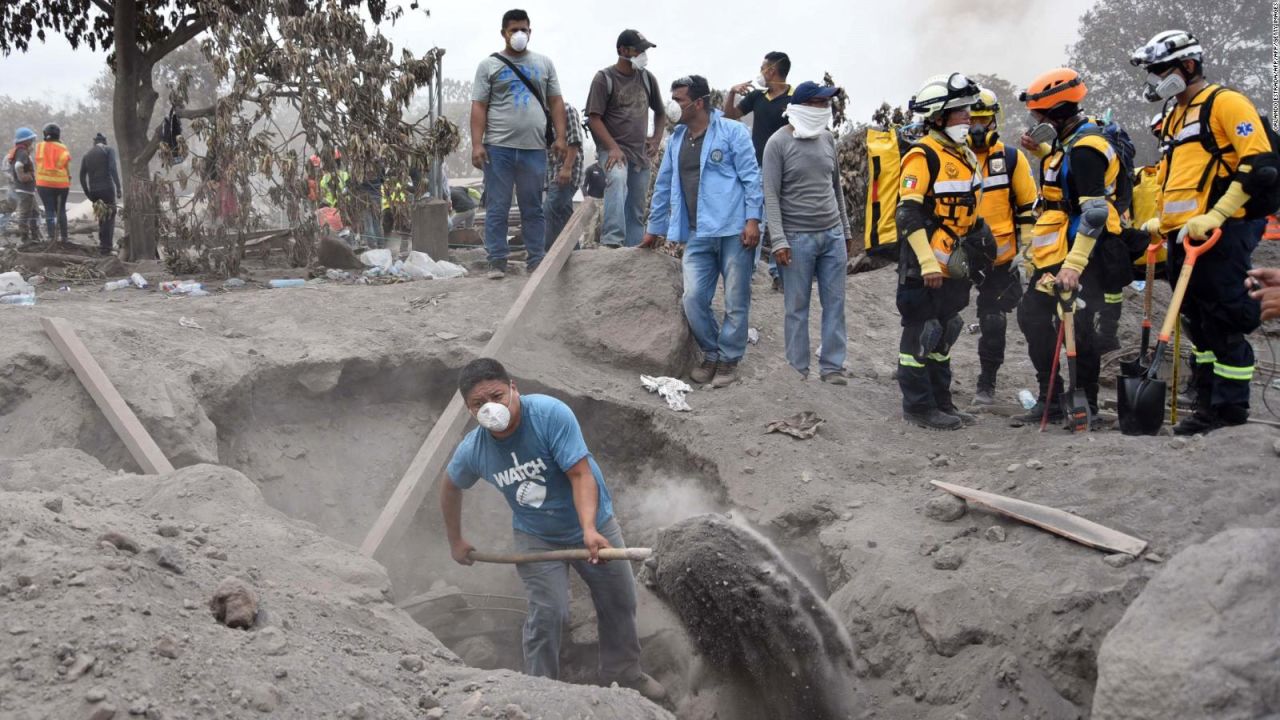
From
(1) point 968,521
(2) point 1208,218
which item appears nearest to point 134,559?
(1) point 968,521

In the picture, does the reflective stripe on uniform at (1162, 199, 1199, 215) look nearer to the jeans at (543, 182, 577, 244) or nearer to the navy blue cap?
the navy blue cap

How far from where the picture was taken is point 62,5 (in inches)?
391

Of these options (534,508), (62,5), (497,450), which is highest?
(62,5)

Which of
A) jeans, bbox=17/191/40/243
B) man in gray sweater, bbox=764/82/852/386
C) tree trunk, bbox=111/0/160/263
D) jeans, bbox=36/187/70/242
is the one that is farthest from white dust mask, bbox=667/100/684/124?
jeans, bbox=36/187/70/242

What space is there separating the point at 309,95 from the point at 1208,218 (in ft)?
22.7

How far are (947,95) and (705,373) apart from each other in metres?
2.38

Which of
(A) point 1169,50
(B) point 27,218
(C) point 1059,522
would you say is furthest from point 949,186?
(B) point 27,218

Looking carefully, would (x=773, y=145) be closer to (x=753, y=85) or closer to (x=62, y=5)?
(x=753, y=85)

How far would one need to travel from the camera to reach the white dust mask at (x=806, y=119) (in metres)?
6.32

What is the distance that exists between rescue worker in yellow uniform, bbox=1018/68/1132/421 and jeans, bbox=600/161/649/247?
2.83 m

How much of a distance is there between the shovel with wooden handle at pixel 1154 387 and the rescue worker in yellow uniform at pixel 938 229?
3.32 ft

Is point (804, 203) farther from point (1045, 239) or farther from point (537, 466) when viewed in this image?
point (537, 466)

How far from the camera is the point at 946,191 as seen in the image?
18.7ft

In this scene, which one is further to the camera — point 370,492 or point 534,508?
point 370,492
